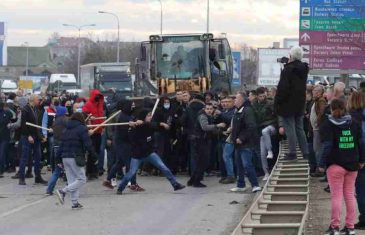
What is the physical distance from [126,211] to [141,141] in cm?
256

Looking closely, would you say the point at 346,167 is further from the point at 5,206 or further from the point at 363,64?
the point at 363,64

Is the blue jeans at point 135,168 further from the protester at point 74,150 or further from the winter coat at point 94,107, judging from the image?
the winter coat at point 94,107

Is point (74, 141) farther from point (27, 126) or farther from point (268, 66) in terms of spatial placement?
point (268, 66)

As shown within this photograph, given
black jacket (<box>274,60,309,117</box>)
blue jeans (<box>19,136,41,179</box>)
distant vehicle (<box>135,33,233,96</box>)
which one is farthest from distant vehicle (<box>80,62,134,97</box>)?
black jacket (<box>274,60,309,117</box>)

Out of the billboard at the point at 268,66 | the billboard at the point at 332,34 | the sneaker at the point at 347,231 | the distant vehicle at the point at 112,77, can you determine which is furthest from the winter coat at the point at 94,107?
the billboard at the point at 268,66

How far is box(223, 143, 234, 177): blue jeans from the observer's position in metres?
16.9

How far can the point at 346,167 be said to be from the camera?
10008 millimetres

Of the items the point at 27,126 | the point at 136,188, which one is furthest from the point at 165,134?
the point at 27,126

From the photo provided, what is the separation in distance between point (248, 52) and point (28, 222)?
11997 cm

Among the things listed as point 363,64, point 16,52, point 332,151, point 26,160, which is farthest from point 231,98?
point 16,52

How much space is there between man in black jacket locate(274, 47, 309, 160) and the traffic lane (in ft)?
5.55

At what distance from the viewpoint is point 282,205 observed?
10.2 m

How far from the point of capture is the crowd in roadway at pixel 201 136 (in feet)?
33.3

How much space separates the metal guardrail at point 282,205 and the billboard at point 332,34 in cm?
1635
